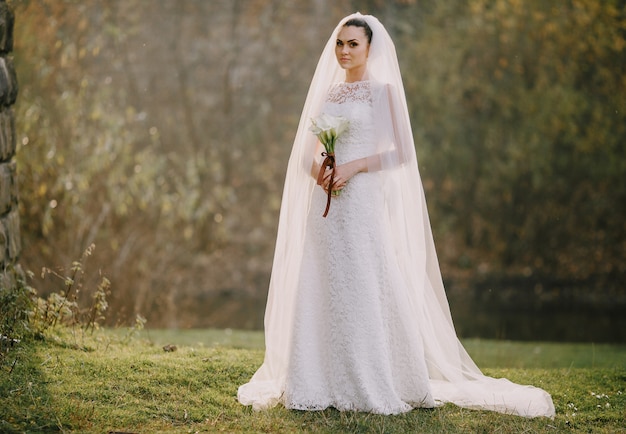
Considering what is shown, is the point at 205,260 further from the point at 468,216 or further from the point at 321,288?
the point at 321,288

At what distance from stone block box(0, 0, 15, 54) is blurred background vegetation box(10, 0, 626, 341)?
535 centimetres

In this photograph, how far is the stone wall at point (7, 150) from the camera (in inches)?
207

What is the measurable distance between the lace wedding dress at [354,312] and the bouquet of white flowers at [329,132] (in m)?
0.10

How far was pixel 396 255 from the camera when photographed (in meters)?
4.30

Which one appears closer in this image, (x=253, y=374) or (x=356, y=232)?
(x=356, y=232)

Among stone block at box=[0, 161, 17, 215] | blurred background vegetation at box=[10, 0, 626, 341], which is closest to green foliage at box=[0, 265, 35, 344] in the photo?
stone block at box=[0, 161, 17, 215]

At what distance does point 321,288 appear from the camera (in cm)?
421

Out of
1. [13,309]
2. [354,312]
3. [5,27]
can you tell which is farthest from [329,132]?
[5,27]

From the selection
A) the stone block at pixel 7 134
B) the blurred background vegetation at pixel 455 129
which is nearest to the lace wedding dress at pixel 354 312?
the stone block at pixel 7 134

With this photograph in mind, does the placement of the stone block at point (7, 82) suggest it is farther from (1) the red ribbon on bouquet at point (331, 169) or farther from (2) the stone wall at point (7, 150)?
(1) the red ribbon on bouquet at point (331, 169)

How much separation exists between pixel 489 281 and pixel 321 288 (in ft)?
31.5

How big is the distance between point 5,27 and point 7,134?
75 cm

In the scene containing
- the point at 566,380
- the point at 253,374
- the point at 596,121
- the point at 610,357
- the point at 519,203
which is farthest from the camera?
the point at 519,203

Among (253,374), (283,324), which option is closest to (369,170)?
(283,324)
